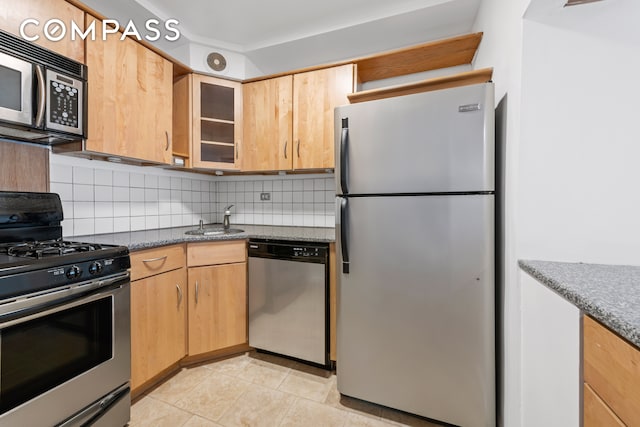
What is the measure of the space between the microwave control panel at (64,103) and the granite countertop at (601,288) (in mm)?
2044

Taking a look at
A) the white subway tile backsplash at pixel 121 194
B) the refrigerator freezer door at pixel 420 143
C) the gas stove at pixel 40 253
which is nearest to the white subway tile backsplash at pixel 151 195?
the white subway tile backsplash at pixel 121 194

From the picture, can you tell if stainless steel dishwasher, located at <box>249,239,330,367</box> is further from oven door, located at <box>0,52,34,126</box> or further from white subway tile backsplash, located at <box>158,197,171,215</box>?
oven door, located at <box>0,52,34,126</box>

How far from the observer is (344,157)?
1511 millimetres

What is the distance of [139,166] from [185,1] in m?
1.17

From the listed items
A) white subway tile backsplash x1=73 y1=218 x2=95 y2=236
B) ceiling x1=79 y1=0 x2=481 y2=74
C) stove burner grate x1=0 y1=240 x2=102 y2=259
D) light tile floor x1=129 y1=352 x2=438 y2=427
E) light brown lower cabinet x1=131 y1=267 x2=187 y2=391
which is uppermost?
ceiling x1=79 y1=0 x2=481 y2=74

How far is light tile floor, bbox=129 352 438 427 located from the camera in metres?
1.45

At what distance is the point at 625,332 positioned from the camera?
1.63 ft

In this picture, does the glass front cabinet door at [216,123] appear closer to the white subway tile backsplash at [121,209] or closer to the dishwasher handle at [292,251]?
the white subway tile backsplash at [121,209]

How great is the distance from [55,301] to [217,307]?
974 millimetres

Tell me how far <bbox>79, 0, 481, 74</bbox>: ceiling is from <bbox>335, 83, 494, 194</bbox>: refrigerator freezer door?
846 mm

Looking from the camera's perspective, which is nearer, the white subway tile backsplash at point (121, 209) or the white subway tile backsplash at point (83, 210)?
the white subway tile backsplash at point (83, 210)

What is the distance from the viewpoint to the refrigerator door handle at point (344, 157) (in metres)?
1.51

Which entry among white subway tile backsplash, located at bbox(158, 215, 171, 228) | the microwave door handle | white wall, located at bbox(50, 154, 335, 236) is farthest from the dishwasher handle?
the microwave door handle

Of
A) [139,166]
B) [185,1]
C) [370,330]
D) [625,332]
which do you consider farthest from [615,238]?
[139,166]
